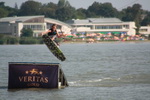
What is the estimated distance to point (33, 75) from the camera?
2117 cm

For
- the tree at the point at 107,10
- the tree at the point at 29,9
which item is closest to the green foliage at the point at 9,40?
the tree at the point at 29,9

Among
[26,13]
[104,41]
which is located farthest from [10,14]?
[104,41]

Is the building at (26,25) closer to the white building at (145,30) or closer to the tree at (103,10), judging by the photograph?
the white building at (145,30)

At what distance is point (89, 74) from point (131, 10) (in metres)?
146

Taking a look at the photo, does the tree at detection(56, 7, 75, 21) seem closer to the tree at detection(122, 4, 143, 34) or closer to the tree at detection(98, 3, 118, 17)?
the tree at detection(122, 4, 143, 34)

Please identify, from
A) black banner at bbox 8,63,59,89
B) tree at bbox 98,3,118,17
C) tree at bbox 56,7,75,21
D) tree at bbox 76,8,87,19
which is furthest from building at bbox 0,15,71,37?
A: black banner at bbox 8,63,59,89

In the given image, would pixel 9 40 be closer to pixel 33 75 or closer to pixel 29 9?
pixel 29 9

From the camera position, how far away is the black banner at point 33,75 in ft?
69.1

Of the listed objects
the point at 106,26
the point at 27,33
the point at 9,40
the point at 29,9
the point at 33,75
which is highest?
the point at 29,9

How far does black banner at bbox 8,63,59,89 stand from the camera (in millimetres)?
21062

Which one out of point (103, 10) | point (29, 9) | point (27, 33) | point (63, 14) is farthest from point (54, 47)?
point (103, 10)

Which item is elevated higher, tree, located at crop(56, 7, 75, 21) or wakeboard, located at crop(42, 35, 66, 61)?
wakeboard, located at crop(42, 35, 66, 61)

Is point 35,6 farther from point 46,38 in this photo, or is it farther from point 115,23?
point 46,38

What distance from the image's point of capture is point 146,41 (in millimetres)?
133125
